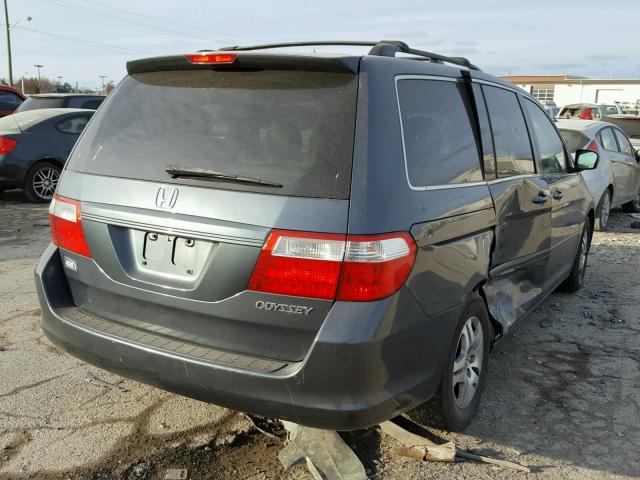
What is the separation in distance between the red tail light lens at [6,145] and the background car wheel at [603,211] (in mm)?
8773

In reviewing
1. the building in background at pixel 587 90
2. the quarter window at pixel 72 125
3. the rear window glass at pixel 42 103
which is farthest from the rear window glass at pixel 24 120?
the building in background at pixel 587 90

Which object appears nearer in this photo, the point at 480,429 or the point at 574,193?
the point at 480,429

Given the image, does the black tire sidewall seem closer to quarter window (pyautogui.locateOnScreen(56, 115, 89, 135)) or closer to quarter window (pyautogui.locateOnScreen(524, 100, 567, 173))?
quarter window (pyautogui.locateOnScreen(524, 100, 567, 173))

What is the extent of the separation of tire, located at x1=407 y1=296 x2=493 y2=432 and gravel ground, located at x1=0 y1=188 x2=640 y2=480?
0.15 meters

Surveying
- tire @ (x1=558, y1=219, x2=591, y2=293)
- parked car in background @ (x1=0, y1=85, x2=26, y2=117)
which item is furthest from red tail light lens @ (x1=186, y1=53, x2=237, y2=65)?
parked car in background @ (x1=0, y1=85, x2=26, y2=117)

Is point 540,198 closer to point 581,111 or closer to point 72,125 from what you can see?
point 72,125

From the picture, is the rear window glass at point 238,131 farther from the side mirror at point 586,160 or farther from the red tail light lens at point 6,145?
the red tail light lens at point 6,145

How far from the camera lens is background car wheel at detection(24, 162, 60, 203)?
1003 cm

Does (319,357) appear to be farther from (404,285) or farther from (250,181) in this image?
(250,181)

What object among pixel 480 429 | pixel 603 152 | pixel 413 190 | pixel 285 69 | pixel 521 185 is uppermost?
pixel 285 69

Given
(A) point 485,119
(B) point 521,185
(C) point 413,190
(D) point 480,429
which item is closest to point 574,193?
(B) point 521,185

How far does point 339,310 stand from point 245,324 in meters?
0.41

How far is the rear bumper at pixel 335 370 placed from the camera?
2.46m

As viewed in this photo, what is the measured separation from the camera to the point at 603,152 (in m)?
8.95
